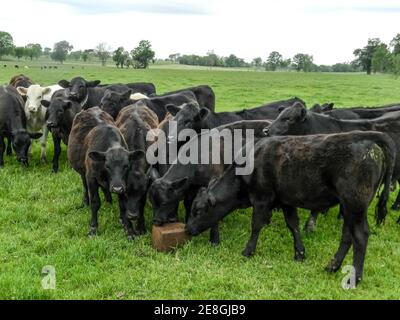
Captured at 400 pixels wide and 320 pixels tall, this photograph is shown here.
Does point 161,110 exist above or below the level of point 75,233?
above

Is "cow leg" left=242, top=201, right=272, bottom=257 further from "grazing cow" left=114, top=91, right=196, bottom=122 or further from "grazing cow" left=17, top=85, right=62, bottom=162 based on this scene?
"grazing cow" left=17, top=85, right=62, bottom=162

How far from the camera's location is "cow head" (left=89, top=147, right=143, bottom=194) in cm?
610

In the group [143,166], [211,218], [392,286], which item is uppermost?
[143,166]

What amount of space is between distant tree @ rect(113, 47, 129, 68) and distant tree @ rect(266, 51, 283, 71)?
4994 cm

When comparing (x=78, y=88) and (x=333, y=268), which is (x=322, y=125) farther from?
(x=78, y=88)

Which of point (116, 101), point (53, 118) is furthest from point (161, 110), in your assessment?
point (53, 118)

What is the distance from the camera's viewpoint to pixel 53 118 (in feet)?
31.6

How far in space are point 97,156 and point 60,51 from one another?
133 meters

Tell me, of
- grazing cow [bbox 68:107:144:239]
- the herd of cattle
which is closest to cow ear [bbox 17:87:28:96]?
the herd of cattle

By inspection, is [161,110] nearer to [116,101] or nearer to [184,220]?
[116,101]

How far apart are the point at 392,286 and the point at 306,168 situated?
Answer: 1.68 m

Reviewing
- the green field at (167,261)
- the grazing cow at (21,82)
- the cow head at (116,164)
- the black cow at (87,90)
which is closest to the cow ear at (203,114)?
the green field at (167,261)

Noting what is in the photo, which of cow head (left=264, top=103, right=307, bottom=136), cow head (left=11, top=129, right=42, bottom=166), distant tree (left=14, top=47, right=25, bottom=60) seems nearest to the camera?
cow head (left=264, top=103, right=307, bottom=136)

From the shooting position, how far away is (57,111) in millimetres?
9680
